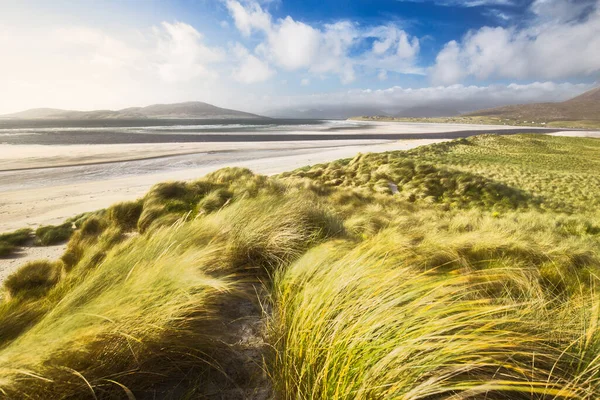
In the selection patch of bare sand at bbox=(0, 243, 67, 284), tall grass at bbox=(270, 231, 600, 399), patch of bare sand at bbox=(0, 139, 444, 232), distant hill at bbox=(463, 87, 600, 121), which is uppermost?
distant hill at bbox=(463, 87, 600, 121)

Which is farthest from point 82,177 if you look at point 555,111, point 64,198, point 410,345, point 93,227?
point 555,111

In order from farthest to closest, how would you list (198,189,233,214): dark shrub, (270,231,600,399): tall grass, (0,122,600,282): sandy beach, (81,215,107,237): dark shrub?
1. (0,122,600,282): sandy beach
2. (198,189,233,214): dark shrub
3. (81,215,107,237): dark shrub
4. (270,231,600,399): tall grass

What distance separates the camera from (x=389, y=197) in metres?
10.3

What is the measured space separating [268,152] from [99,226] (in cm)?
1997

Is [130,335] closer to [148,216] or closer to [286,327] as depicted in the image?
[286,327]

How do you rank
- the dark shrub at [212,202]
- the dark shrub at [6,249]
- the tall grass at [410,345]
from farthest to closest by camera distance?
1. the dark shrub at [212,202]
2. the dark shrub at [6,249]
3. the tall grass at [410,345]

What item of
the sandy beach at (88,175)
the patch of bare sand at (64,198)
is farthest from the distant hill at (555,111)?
the patch of bare sand at (64,198)

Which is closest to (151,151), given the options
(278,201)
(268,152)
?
(268,152)

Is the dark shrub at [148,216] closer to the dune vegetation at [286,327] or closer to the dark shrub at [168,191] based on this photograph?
the dark shrub at [168,191]

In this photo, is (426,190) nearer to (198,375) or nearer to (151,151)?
(198,375)

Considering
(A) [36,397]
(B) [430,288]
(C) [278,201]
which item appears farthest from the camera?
(C) [278,201]

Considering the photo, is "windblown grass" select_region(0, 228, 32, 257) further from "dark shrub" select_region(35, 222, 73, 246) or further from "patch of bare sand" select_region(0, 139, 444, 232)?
"patch of bare sand" select_region(0, 139, 444, 232)

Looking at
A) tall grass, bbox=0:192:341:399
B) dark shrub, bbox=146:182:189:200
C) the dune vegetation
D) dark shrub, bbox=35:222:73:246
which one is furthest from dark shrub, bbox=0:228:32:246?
tall grass, bbox=0:192:341:399

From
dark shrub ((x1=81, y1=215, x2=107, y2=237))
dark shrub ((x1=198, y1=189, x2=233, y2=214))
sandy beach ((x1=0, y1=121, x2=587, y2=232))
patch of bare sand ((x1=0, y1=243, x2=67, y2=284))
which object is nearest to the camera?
patch of bare sand ((x1=0, y1=243, x2=67, y2=284))
